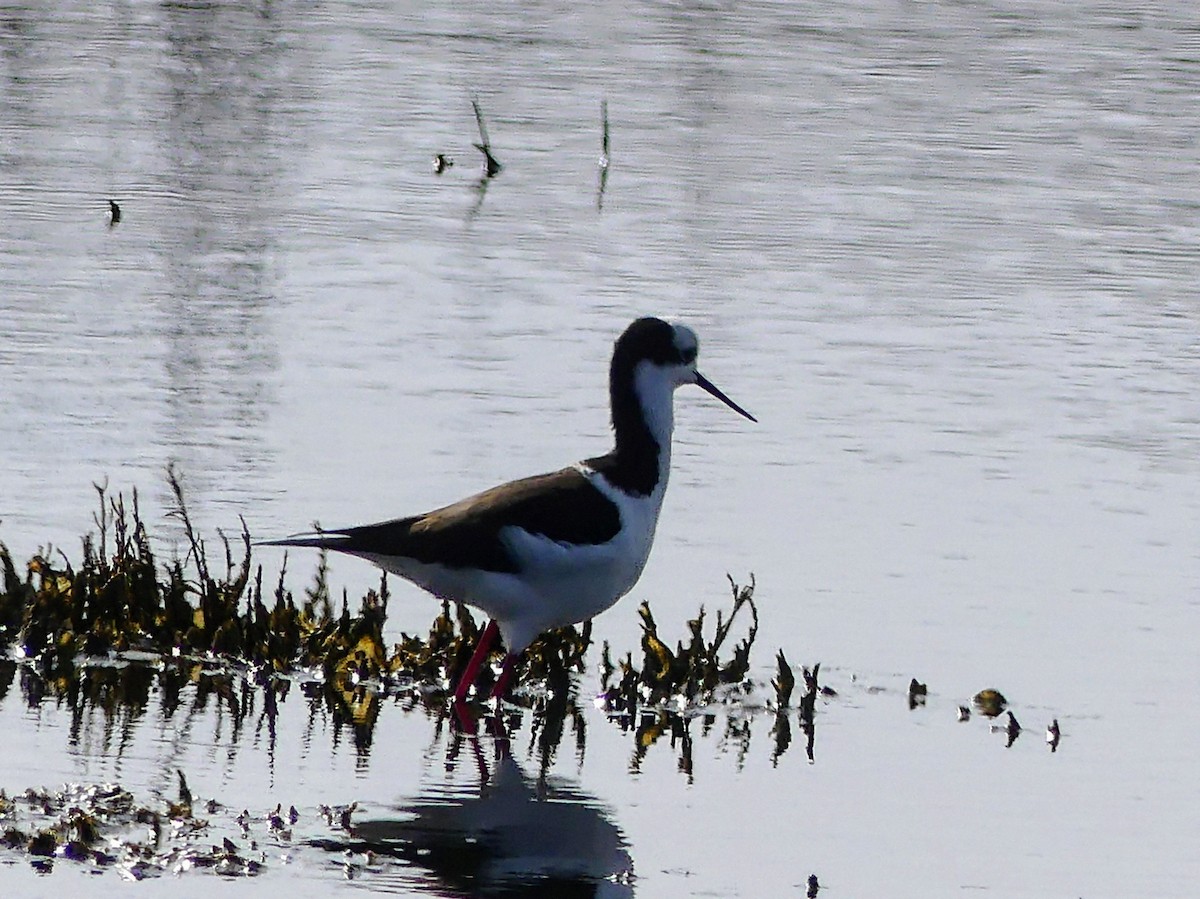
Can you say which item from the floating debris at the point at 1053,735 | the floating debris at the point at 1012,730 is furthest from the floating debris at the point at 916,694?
the floating debris at the point at 1053,735

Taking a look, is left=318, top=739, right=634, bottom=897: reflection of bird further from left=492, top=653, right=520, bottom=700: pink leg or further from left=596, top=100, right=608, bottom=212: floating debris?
left=596, top=100, right=608, bottom=212: floating debris

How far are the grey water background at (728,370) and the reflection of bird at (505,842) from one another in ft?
0.40

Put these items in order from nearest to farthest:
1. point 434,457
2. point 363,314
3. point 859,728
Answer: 1. point 859,728
2. point 434,457
3. point 363,314

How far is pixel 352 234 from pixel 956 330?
4.92 meters

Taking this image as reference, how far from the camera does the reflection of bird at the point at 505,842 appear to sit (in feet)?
22.6

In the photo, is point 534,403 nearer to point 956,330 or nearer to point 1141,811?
point 956,330

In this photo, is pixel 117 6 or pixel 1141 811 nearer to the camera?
pixel 1141 811

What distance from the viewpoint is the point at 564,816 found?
299 inches

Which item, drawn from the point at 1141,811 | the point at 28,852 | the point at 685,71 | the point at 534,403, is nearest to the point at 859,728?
the point at 1141,811

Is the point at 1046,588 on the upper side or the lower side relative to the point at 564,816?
upper

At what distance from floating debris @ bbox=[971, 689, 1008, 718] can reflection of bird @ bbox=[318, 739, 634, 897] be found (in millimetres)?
1851

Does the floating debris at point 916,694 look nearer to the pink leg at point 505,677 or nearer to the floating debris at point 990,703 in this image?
the floating debris at point 990,703

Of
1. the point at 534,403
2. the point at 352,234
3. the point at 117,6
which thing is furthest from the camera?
the point at 117,6

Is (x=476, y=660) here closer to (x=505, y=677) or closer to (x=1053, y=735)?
(x=505, y=677)
